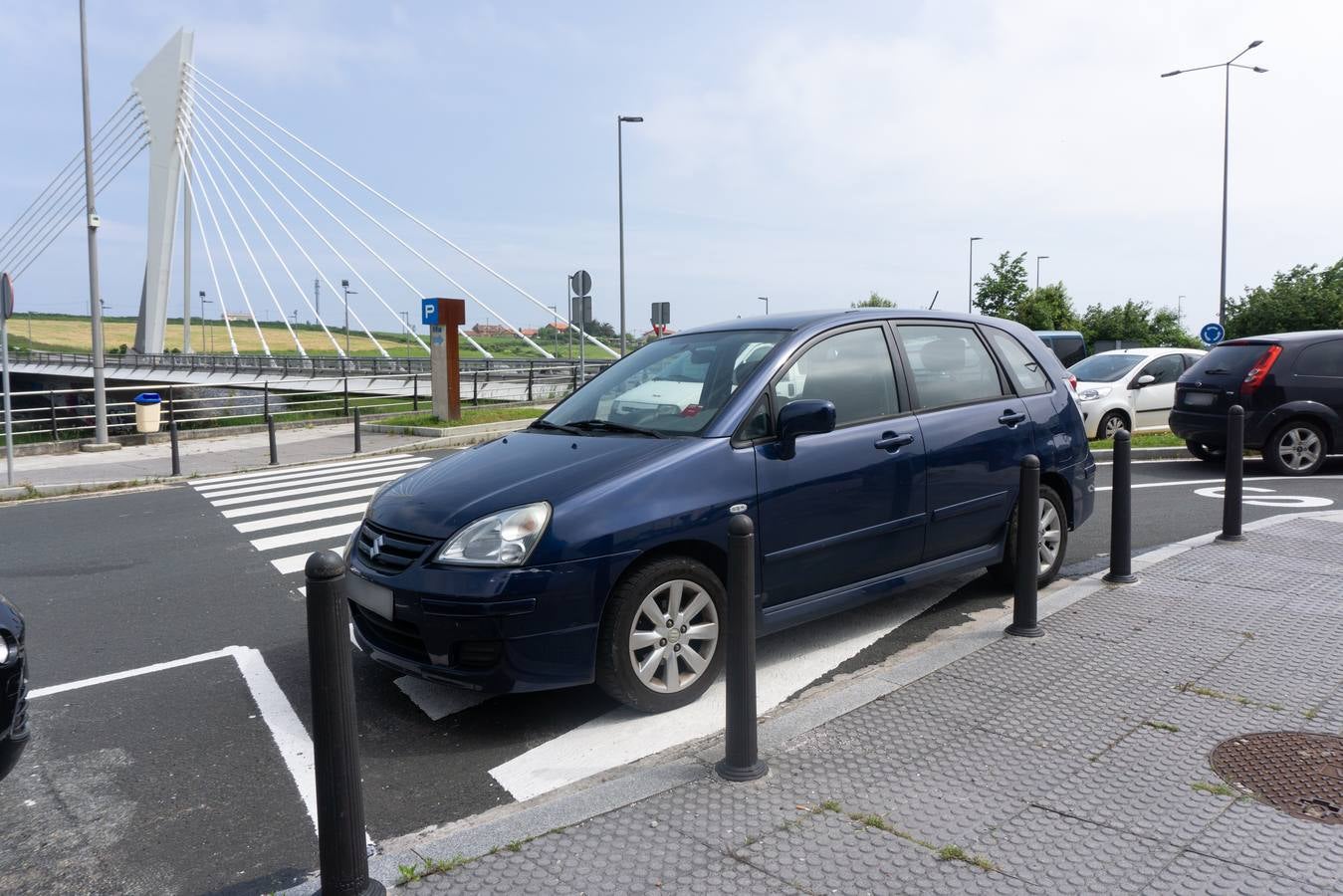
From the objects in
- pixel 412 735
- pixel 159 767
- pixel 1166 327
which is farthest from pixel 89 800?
pixel 1166 327

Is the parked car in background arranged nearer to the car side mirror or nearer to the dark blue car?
the dark blue car

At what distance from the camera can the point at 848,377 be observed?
16.0 ft

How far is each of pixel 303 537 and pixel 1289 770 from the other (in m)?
7.39

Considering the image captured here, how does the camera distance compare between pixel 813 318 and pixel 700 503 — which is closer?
pixel 700 503

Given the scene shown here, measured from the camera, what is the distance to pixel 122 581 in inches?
269

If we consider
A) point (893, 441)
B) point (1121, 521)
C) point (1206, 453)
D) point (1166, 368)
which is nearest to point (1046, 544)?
point (1121, 521)

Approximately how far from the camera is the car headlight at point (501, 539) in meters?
3.71

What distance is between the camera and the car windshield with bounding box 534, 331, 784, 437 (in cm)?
451

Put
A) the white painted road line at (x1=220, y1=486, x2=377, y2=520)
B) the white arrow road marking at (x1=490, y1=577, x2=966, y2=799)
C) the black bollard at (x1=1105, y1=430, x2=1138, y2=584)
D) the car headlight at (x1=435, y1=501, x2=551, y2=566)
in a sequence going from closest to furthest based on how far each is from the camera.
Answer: the white arrow road marking at (x1=490, y1=577, x2=966, y2=799) < the car headlight at (x1=435, y1=501, x2=551, y2=566) < the black bollard at (x1=1105, y1=430, x2=1138, y2=584) < the white painted road line at (x1=220, y1=486, x2=377, y2=520)

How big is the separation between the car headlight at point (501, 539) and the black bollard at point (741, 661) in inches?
33.6

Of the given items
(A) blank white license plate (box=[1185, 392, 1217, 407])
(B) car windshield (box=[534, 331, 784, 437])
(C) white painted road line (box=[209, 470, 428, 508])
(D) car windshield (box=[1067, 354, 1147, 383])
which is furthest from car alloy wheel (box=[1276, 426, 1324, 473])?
(C) white painted road line (box=[209, 470, 428, 508])

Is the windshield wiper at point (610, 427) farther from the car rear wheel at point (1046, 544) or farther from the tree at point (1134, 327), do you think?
the tree at point (1134, 327)

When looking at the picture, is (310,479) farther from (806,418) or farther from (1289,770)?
(1289,770)

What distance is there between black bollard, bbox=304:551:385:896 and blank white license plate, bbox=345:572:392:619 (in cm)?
124
